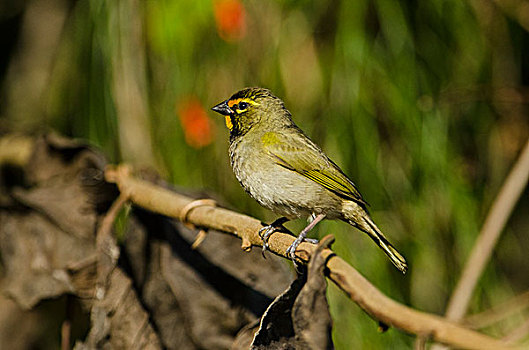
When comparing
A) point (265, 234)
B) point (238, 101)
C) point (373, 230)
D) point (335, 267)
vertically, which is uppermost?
point (335, 267)

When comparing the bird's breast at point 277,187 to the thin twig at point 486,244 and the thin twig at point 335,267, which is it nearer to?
the thin twig at point 335,267

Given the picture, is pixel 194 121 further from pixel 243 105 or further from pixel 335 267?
pixel 335 267

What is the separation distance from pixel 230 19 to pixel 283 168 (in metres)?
0.63

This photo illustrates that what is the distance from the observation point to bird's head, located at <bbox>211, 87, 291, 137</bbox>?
2.25 m

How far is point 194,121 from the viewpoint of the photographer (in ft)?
8.61

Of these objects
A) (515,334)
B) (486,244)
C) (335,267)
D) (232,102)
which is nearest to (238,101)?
(232,102)

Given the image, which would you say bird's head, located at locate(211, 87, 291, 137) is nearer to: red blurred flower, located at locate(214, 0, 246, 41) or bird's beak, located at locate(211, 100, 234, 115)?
bird's beak, located at locate(211, 100, 234, 115)

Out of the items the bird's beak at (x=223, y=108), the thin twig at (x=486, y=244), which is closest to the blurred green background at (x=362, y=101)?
the bird's beak at (x=223, y=108)

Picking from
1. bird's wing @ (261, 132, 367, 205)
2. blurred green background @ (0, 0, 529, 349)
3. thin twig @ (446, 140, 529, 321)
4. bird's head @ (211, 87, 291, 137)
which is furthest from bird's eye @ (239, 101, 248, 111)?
thin twig @ (446, 140, 529, 321)

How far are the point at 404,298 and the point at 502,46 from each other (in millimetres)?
1012

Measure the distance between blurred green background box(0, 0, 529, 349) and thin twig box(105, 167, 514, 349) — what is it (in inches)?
24.2

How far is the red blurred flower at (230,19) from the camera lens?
8.28ft

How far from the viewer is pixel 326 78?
2539 millimetres

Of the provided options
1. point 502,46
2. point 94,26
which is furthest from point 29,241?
point 502,46
